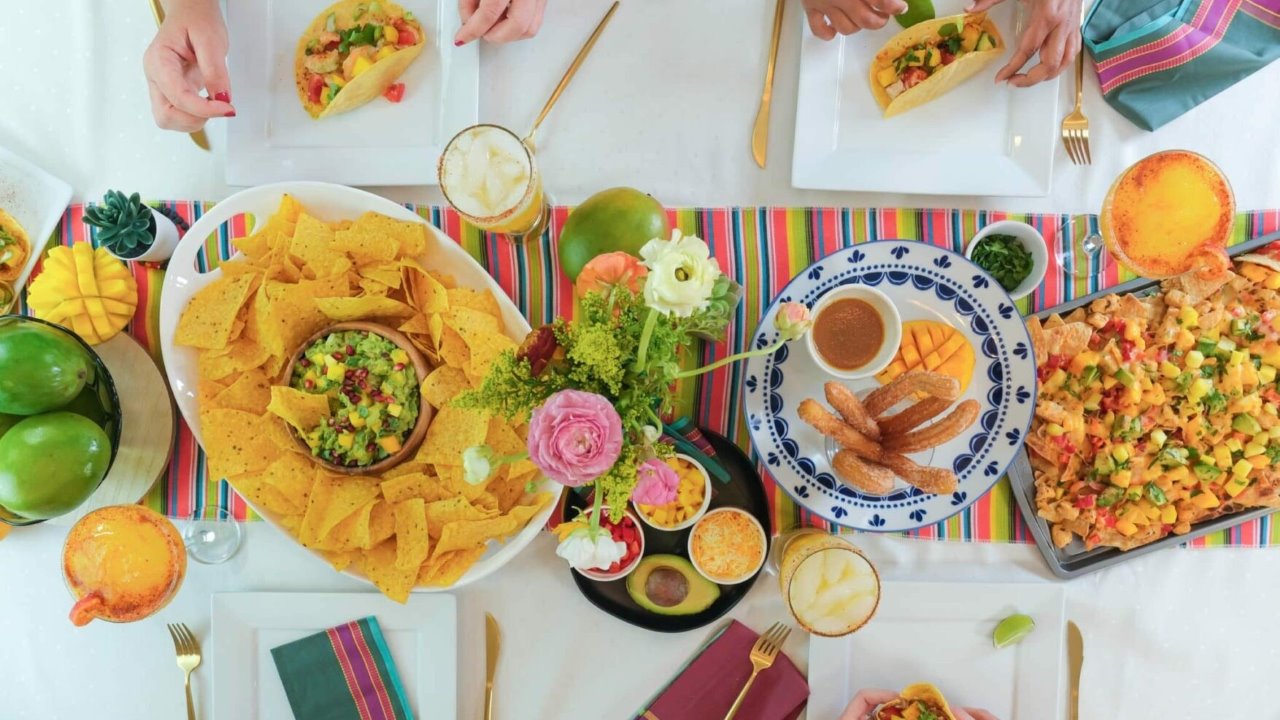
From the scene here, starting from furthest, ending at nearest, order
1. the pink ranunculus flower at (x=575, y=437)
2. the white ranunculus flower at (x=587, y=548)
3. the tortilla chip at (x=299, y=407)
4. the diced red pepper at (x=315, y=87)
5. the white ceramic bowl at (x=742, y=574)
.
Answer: the diced red pepper at (x=315, y=87) < the white ceramic bowl at (x=742, y=574) < the tortilla chip at (x=299, y=407) < the white ranunculus flower at (x=587, y=548) < the pink ranunculus flower at (x=575, y=437)

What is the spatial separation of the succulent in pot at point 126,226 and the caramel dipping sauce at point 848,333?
112 cm

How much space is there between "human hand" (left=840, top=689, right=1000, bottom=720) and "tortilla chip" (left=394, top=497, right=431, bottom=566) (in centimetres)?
75

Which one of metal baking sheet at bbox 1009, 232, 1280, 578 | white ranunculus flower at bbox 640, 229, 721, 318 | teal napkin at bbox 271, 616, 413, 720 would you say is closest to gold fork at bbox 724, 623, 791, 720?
metal baking sheet at bbox 1009, 232, 1280, 578

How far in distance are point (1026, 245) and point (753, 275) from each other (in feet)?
1.53

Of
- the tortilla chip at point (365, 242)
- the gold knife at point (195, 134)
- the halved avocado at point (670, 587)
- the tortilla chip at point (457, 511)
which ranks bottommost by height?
the halved avocado at point (670, 587)

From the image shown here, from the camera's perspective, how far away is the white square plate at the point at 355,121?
1.30m

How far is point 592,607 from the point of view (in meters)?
1.33

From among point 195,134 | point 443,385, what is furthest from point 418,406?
point 195,134

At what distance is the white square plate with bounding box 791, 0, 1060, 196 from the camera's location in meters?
1.27

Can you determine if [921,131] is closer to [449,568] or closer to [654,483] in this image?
[654,483]

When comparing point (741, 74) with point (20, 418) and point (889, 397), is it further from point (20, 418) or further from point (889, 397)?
point (20, 418)

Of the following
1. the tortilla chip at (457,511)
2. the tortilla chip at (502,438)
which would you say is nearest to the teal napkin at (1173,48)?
the tortilla chip at (502,438)

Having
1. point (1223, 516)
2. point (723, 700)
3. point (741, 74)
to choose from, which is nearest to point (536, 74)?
point (741, 74)

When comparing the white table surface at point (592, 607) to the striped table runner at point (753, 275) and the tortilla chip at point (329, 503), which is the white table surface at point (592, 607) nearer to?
the striped table runner at point (753, 275)
